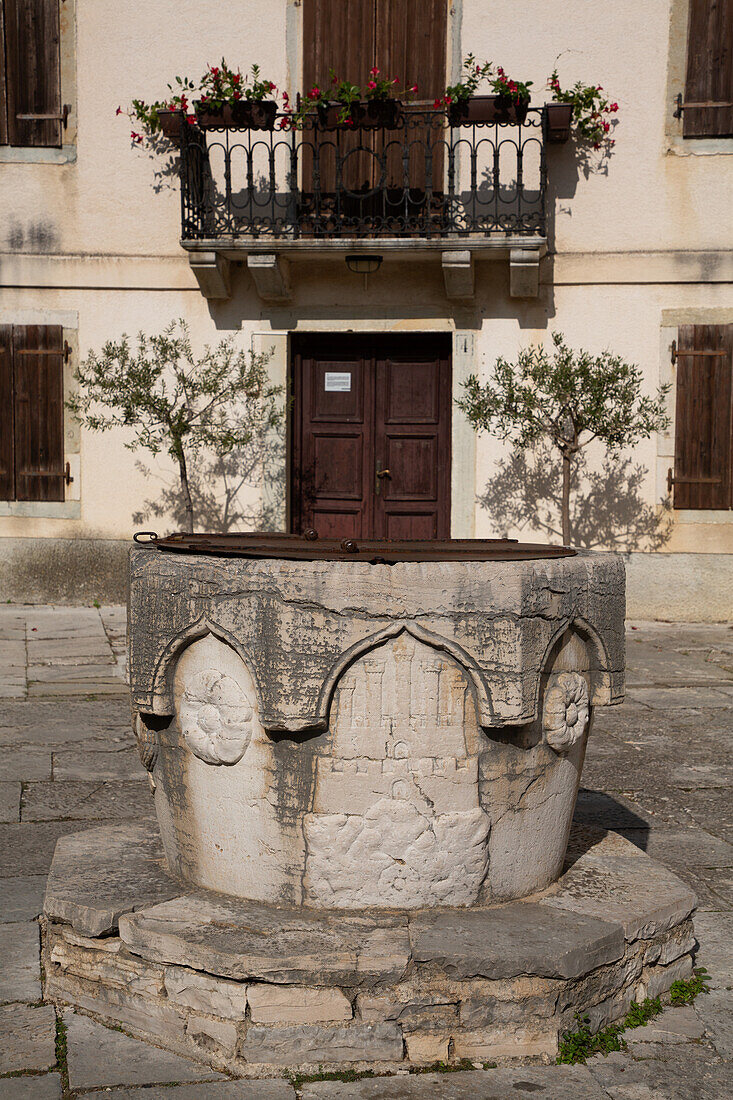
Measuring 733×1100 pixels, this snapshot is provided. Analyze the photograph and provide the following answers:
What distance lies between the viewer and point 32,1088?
7.73ft

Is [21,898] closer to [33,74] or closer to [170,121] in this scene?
[170,121]

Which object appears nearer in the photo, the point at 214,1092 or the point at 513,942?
the point at 214,1092

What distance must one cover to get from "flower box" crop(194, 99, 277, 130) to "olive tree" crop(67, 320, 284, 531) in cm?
166

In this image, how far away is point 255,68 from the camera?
8.88 meters

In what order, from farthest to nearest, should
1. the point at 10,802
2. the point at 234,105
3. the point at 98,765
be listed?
1. the point at 234,105
2. the point at 98,765
3. the point at 10,802

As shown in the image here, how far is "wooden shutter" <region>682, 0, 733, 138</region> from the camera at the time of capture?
8969 millimetres

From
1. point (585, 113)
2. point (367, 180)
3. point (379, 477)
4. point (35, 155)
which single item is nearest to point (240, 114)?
point (367, 180)

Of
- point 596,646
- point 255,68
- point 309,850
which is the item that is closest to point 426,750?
point 309,850

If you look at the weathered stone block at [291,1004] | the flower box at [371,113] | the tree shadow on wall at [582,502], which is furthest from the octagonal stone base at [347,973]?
the flower box at [371,113]

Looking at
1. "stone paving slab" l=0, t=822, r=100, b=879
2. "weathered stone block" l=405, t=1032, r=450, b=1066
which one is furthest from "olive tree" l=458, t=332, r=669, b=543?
"weathered stone block" l=405, t=1032, r=450, b=1066

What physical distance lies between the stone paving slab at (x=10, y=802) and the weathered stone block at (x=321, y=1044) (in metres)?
2.03

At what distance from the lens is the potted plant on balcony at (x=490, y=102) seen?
866 centimetres

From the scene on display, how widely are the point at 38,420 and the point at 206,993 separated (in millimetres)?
7780

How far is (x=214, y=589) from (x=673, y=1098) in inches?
60.2
